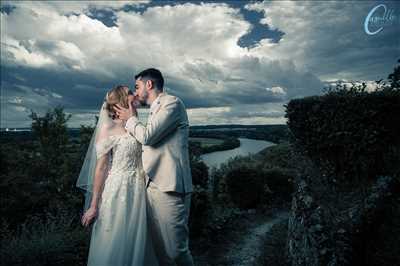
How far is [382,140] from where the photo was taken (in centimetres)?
704

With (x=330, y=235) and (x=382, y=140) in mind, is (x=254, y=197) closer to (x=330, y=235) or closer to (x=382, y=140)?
(x=382, y=140)

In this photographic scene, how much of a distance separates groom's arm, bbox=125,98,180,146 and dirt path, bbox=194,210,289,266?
3.81 m

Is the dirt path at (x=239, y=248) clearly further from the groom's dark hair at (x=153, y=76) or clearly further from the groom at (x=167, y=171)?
the groom's dark hair at (x=153, y=76)

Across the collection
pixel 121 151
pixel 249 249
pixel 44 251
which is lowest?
pixel 249 249

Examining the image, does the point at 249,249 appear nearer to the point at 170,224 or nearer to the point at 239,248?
the point at 239,248

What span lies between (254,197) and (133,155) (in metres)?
8.72

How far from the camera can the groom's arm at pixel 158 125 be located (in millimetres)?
3531

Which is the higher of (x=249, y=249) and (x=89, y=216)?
(x=89, y=216)

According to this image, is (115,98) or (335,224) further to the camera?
(335,224)

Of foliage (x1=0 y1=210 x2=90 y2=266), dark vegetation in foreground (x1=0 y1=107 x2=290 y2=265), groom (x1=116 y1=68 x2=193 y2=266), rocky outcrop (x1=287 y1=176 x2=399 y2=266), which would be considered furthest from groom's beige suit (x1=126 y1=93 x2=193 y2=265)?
dark vegetation in foreground (x1=0 y1=107 x2=290 y2=265)

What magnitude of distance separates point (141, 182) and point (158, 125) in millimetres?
884

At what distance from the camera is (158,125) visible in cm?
354

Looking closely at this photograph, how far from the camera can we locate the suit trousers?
3.67 metres

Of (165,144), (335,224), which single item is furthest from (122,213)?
(335,224)
